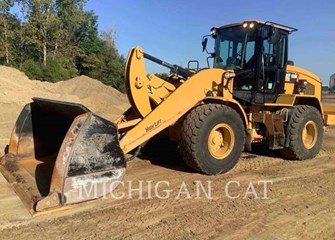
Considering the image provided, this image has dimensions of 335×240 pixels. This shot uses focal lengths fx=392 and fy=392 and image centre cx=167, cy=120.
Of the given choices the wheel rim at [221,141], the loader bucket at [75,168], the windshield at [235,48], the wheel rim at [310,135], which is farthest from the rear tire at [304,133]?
the loader bucket at [75,168]

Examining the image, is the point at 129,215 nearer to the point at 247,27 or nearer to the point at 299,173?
the point at 299,173

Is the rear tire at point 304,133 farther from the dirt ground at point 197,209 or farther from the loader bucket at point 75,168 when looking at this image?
the loader bucket at point 75,168

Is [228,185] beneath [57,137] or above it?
beneath

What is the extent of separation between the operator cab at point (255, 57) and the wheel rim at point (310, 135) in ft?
3.04

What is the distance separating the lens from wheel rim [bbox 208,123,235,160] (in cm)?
611

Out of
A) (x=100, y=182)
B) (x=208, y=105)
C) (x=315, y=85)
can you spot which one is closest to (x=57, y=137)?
(x=100, y=182)

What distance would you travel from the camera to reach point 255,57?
7.09 metres

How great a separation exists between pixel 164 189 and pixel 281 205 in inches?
61.0

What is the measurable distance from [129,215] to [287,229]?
1707 millimetres

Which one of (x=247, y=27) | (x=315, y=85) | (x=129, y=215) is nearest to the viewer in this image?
(x=129, y=215)

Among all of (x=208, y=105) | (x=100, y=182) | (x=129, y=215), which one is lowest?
(x=129, y=215)

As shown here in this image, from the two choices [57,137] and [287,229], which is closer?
[287,229]

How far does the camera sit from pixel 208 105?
19.8ft

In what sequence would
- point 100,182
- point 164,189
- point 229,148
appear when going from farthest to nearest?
point 229,148 < point 164,189 < point 100,182
